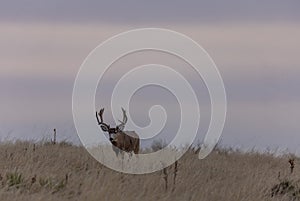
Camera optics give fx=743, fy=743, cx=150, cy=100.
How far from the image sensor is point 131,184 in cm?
1202

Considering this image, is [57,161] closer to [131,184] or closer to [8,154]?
[8,154]

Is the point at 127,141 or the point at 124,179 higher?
the point at 127,141

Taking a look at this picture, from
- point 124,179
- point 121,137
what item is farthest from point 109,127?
point 124,179

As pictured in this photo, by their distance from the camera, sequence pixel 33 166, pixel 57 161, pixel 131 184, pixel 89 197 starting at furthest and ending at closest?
pixel 57 161, pixel 33 166, pixel 131 184, pixel 89 197

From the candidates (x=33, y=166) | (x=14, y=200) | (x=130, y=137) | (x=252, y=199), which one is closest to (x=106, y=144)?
(x=130, y=137)

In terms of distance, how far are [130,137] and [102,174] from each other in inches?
192

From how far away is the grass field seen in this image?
35.8 feet

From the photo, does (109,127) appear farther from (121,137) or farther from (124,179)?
(124,179)

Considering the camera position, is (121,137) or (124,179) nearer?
(124,179)

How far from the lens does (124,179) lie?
12.6 meters

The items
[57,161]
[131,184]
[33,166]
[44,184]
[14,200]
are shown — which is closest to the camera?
[14,200]

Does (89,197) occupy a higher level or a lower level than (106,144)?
lower

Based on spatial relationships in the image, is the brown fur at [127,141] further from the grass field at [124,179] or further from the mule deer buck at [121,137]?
the grass field at [124,179]

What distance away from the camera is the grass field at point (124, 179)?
10914 mm
